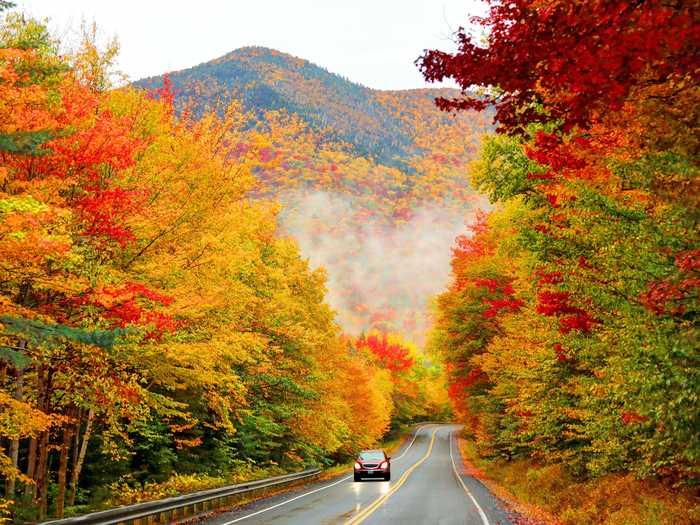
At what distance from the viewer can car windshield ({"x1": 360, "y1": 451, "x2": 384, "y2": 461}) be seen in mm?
31922

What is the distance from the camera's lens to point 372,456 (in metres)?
32.1

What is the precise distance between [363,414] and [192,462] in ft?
89.3

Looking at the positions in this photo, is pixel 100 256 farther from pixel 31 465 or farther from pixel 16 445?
pixel 31 465

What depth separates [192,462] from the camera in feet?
82.8

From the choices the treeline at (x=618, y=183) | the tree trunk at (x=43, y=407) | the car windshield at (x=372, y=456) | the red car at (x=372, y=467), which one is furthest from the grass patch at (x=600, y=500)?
the tree trunk at (x=43, y=407)

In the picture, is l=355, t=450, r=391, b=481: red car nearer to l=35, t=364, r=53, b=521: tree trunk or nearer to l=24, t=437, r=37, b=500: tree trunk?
l=24, t=437, r=37, b=500: tree trunk

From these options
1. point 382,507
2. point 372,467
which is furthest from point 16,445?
point 372,467

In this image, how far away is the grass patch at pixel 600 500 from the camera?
12.2 meters

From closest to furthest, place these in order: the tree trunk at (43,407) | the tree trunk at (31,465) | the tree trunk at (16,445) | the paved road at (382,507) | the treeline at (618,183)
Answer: the treeline at (618,183) → the tree trunk at (16,445) → the tree trunk at (43,407) → the tree trunk at (31,465) → the paved road at (382,507)

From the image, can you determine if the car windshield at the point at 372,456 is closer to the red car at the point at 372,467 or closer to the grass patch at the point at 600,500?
the red car at the point at 372,467

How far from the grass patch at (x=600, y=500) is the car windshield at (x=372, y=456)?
7126 mm

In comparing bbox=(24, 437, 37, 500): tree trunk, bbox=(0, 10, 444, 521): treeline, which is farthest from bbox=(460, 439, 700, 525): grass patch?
bbox=(24, 437, 37, 500): tree trunk

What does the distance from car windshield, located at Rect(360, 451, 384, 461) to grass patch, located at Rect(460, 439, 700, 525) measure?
7.13m

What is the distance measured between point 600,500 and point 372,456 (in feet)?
57.5
